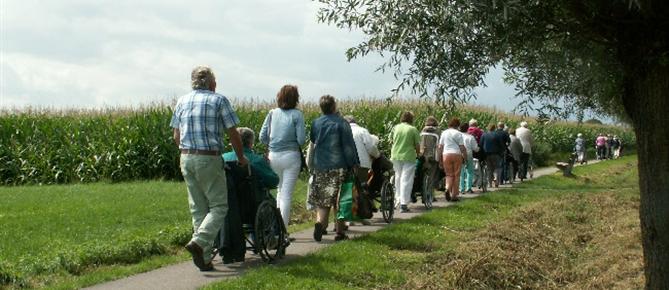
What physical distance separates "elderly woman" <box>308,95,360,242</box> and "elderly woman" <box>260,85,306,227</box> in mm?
343

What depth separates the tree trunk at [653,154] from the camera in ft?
25.3

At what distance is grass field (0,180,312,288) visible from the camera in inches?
360

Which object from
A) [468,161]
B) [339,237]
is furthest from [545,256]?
[468,161]

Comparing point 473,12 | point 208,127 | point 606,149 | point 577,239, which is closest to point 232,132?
point 208,127

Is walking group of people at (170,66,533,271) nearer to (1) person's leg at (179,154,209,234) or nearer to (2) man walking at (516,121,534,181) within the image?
(1) person's leg at (179,154,209,234)

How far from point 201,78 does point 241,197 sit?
144 cm

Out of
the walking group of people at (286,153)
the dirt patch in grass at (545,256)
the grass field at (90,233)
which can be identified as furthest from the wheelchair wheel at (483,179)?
the dirt patch in grass at (545,256)

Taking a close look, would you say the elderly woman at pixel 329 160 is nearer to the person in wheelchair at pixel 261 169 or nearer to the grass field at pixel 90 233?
the person in wheelchair at pixel 261 169

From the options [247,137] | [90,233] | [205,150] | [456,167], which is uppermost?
[247,137]

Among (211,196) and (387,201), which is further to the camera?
(387,201)

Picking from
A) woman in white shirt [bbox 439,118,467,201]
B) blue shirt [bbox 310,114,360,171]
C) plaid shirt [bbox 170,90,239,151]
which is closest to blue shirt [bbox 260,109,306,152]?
blue shirt [bbox 310,114,360,171]

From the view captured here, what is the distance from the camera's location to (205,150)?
852cm

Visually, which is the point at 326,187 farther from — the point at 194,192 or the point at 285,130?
the point at 194,192

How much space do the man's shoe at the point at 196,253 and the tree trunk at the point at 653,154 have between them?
14.4 ft
